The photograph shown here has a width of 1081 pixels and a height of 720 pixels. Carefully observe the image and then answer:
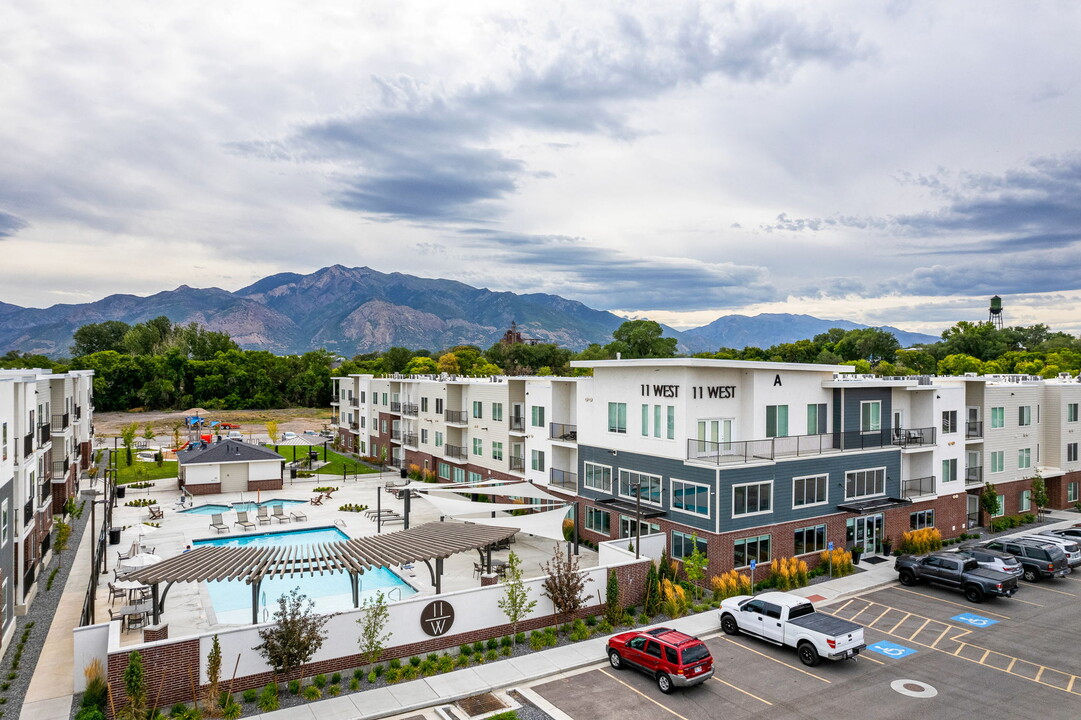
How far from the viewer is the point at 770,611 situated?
65.7 feet

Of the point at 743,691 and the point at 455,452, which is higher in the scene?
the point at 455,452

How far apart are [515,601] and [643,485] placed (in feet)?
31.9

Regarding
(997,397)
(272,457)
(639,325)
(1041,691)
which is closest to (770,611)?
(1041,691)

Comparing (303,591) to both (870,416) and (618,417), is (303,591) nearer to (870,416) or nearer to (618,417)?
(618,417)

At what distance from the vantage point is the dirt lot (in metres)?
87.0

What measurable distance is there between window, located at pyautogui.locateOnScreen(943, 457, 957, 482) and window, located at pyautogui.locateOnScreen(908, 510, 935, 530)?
2135mm

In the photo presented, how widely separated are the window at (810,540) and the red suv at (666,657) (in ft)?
36.7

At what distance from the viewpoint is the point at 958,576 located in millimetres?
24844

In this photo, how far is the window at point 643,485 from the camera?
2744 cm

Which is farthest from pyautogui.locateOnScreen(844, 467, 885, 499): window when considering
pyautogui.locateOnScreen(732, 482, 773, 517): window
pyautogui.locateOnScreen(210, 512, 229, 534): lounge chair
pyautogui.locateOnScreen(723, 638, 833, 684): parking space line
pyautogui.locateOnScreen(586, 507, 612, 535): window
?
pyautogui.locateOnScreen(210, 512, 229, 534): lounge chair

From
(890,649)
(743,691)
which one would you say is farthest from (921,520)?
(743,691)

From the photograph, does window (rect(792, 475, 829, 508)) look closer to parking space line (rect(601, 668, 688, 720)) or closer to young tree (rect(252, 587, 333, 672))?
parking space line (rect(601, 668, 688, 720))

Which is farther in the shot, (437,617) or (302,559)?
(302,559)

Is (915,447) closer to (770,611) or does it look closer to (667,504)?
(667,504)
